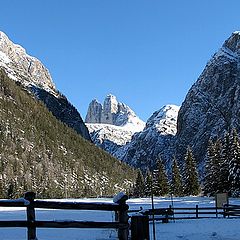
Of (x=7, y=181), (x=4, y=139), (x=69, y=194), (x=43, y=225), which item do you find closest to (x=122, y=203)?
(x=43, y=225)

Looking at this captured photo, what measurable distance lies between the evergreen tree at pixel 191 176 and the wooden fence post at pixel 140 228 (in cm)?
7501

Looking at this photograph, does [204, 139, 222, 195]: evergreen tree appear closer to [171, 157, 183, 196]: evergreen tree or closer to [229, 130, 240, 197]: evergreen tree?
[229, 130, 240, 197]: evergreen tree

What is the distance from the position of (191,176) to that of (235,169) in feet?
74.0

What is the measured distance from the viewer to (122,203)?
9.27m

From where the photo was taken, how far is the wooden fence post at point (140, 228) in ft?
29.1

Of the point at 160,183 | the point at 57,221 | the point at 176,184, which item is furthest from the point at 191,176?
the point at 57,221

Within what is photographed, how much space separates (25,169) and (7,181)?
19710mm

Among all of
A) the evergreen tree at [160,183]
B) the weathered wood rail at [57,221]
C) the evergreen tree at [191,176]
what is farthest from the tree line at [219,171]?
the weathered wood rail at [57,221]

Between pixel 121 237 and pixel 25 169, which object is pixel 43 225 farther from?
pixel 25 169

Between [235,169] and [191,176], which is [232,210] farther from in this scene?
[191,176]

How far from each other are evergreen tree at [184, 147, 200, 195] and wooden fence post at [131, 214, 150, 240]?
75008 mm

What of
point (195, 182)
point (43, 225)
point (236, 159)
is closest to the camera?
point (43, 225)

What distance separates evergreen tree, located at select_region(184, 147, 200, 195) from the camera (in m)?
83.4

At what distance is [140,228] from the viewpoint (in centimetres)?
891
